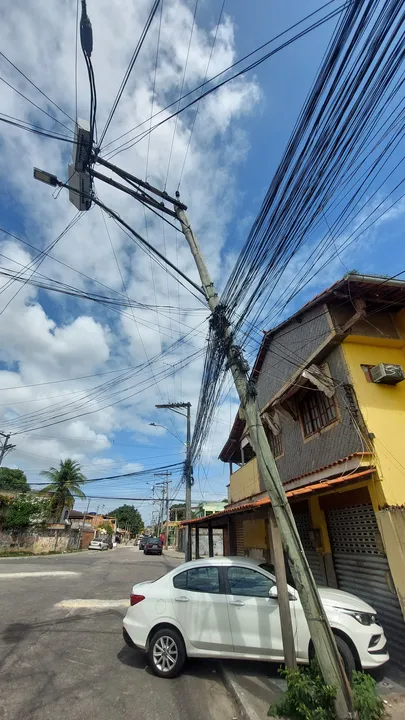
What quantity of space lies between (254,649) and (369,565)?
3.12 meters

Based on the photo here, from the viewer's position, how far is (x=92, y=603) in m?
8.80

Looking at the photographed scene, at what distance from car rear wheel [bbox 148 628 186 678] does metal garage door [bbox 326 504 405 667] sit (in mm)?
3323

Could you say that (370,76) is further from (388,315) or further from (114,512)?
(114,512)

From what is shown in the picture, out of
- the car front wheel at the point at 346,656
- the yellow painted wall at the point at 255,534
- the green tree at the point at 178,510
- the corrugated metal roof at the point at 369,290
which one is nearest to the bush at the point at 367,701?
the car front wheel at the point at 346,656

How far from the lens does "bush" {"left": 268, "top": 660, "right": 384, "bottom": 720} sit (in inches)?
121

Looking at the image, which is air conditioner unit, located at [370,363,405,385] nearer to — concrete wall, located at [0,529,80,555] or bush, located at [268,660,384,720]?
bush, located at [268,660,384,720]

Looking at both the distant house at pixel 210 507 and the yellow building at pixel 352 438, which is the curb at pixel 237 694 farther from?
the distant house at pixel 210 507

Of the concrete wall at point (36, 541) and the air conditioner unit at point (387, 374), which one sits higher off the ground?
the air conditioner unit at point (387, 374)

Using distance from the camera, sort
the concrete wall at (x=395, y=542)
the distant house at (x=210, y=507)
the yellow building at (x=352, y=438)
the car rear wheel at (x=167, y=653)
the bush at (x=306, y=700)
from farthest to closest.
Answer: the distant house at (x=210, y=507), the yellow building at (x=352, y=438), the concrete wall at (x=395, y=542), the car rear wheel at (x=167, y=653), the bush at (x=306, y=700)

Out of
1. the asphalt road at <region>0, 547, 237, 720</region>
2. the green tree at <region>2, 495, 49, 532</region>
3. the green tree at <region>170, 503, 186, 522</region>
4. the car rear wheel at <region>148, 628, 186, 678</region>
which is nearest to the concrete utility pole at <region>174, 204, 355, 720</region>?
the asphalt road at <region>0, 547, 237, 720</region>

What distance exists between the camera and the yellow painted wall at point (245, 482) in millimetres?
12335

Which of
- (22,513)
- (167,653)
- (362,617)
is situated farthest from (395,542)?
(22,513)

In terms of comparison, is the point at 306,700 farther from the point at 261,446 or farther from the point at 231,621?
the point at 261,446

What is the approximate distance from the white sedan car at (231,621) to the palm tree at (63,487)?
30.3 meters
